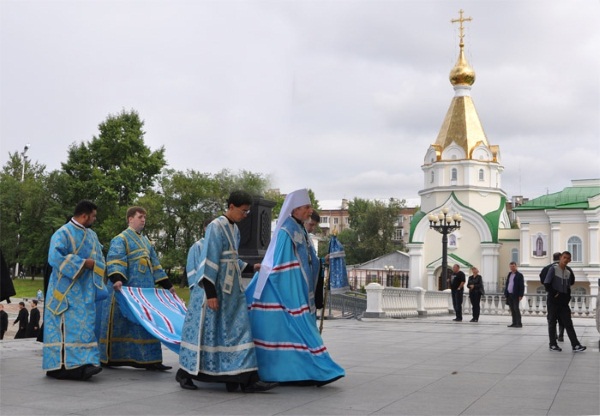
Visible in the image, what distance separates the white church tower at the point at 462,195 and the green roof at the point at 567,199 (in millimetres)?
3973

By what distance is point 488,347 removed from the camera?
36.6 ft

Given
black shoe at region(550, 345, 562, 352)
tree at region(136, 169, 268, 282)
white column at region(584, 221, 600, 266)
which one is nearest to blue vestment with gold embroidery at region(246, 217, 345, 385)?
black shoe at region(550, 345, 562, 352)

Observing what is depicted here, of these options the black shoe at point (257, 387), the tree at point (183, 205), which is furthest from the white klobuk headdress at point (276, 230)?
the tree at point (183, 205)

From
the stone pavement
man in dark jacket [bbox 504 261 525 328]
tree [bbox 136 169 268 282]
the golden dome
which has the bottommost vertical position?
the stone pavement

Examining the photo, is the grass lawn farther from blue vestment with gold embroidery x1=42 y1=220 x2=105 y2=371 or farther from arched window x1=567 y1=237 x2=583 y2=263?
blue vestment with gold embroidery x1=42 y1=220 x2=105 y2=371

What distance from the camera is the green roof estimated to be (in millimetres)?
50609

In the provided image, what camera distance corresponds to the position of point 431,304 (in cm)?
2519

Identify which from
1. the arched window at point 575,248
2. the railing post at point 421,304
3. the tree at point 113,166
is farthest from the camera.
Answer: the arched window at point 575,248

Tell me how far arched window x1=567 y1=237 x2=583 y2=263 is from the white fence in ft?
84.4

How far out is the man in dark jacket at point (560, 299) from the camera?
10.5m

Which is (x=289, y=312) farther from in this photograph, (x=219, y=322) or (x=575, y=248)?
(x=575, y=248)

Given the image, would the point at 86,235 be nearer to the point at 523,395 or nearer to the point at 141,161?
the point at 523,395

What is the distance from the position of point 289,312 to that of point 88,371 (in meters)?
1.95

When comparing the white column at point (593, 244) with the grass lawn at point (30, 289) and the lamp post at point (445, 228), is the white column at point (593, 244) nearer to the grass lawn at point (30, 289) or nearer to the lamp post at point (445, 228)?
the lamp post at point (445, 228)
